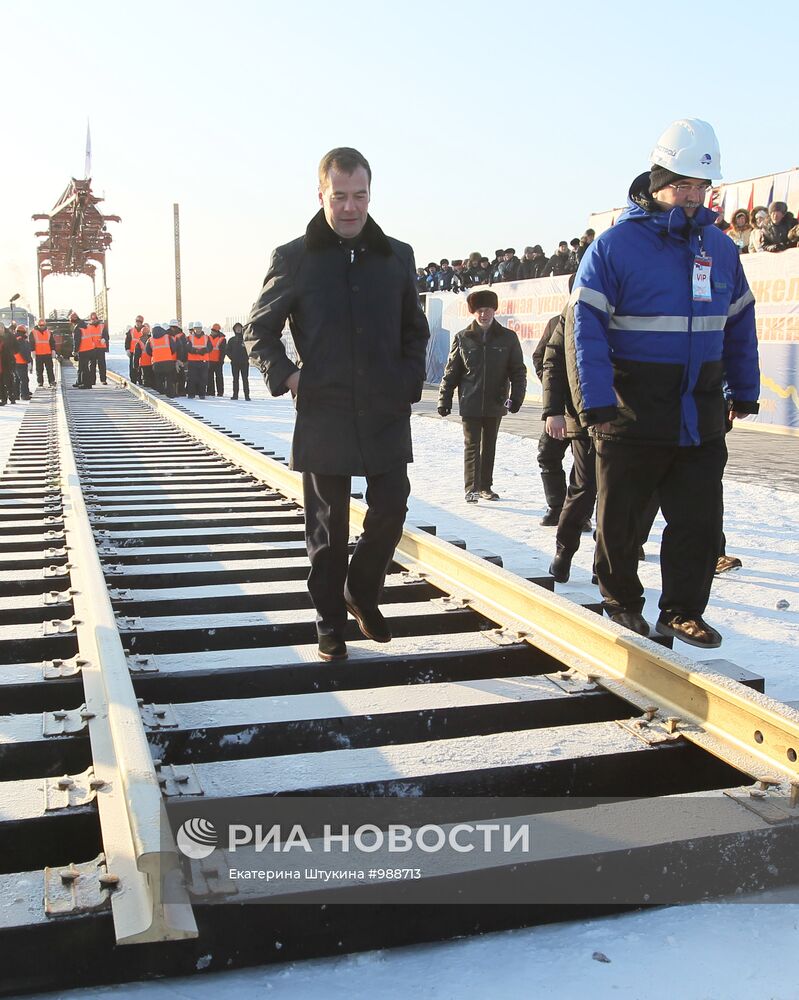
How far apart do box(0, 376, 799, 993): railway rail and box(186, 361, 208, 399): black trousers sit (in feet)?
61.0

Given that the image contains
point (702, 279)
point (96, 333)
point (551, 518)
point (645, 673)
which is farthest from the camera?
point (96, 333)

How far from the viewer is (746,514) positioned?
26.6 feet

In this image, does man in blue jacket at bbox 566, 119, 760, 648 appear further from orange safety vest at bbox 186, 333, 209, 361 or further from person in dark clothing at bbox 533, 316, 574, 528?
orange safety vest at bbox 186, 333, 209, 361

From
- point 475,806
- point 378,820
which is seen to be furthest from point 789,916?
point 378,820

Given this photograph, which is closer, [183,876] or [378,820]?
[183,876]

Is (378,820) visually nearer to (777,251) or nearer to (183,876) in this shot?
(183,876)

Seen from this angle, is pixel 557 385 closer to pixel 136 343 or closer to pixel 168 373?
pixel 168 373

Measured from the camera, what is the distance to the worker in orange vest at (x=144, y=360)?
81.3 feet

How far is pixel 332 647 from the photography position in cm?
358

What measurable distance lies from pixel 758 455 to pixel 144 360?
16.8m

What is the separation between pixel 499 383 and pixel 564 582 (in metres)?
2.95

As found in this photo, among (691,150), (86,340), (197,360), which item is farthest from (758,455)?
(86,340)

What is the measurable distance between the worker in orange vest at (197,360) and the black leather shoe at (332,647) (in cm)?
1925

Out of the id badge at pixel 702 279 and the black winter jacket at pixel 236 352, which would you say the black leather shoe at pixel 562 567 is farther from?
the black winter jacket at pixel 236 352
